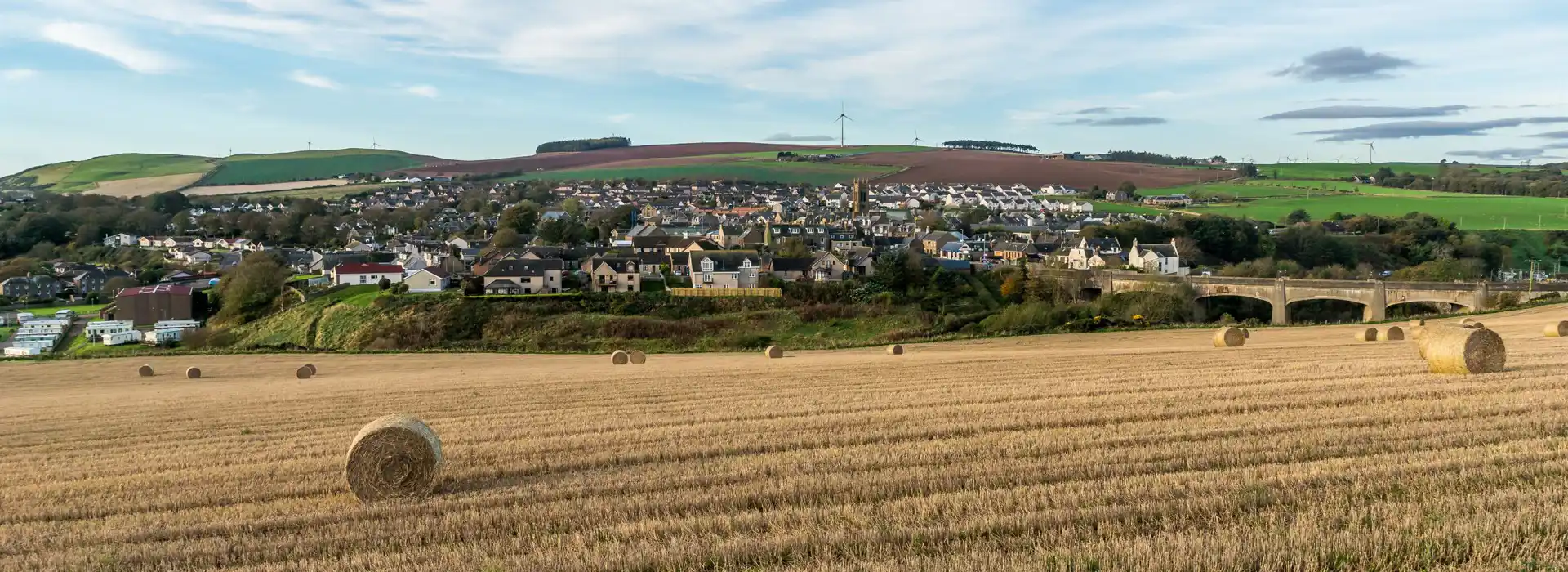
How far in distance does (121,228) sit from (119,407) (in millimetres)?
127872

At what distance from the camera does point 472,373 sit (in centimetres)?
3309

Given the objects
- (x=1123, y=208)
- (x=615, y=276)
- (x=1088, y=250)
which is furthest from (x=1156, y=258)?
(x=1123, y=208)

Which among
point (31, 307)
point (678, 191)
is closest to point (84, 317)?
point (31, 307)

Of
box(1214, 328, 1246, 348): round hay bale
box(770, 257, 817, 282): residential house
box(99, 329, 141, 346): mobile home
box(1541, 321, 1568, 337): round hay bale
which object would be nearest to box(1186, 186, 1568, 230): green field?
box(770, 257, 817, 282): residential house

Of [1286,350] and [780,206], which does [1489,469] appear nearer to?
[1286,350]

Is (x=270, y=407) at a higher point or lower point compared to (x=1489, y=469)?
lower

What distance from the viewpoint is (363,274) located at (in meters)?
79.8

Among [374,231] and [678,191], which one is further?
[678,191]

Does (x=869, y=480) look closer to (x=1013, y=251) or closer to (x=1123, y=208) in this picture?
(x=1013, y=251)

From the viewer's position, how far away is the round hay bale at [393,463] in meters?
10.9

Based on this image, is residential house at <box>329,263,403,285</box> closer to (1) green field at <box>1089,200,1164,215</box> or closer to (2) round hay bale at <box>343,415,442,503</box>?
(2) round hay bale at <box>343,415,442,503</box>

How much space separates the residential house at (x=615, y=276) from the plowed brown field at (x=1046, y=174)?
106772 mm

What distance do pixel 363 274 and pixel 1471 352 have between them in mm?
77778

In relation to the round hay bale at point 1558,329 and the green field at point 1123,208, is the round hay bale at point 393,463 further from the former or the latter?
the green field at point 1123,208
